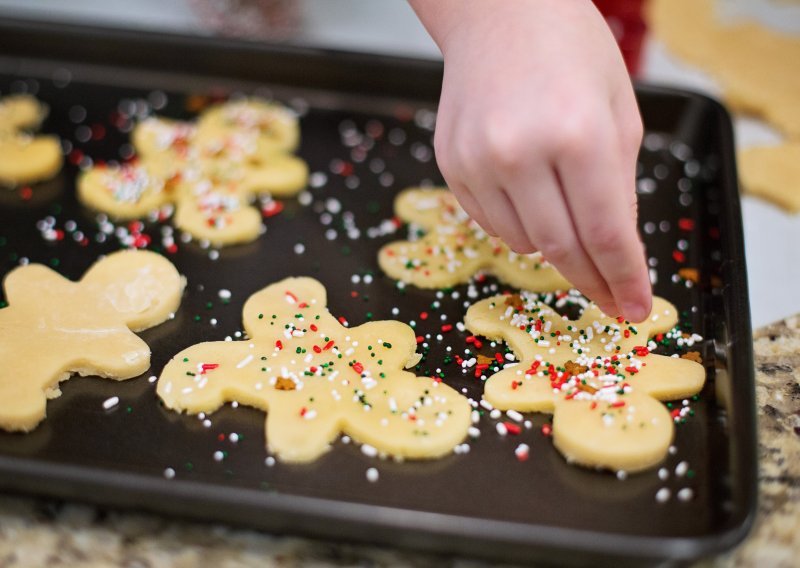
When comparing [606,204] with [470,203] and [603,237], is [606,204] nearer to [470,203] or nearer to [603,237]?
[603,237]

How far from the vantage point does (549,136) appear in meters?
0.87

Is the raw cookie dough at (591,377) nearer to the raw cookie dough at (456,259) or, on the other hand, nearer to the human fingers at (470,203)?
the raw cookie dough at (456,259)

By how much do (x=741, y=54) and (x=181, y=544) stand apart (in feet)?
4.71

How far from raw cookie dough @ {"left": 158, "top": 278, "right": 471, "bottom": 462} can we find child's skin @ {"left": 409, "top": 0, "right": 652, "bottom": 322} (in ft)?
0.69

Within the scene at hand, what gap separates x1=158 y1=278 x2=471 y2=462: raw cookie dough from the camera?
100 cm

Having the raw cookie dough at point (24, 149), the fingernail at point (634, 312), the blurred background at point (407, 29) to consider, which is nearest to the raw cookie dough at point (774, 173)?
the blurred background at point (407, 29)

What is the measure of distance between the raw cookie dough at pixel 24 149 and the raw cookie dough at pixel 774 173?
3.73 feet

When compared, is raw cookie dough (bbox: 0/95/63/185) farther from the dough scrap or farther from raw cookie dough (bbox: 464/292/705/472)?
raw cookie dough (bbox: 464/292/705/472)

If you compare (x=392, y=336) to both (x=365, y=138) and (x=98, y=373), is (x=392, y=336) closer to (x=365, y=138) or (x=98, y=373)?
(x=98, y=373)

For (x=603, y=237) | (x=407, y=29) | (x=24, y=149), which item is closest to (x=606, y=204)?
(x=603, y=237)

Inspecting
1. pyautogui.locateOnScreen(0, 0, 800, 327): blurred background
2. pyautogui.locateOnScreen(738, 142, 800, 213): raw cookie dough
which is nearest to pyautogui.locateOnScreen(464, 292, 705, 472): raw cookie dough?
pyautogui.locateOnScreen(0, 0, 800, 327): blurred background

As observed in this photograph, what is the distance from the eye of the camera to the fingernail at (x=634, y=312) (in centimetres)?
102

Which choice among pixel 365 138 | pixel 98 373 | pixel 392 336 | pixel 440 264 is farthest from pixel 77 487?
pixel 365 138

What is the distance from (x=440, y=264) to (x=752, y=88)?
806 mm
